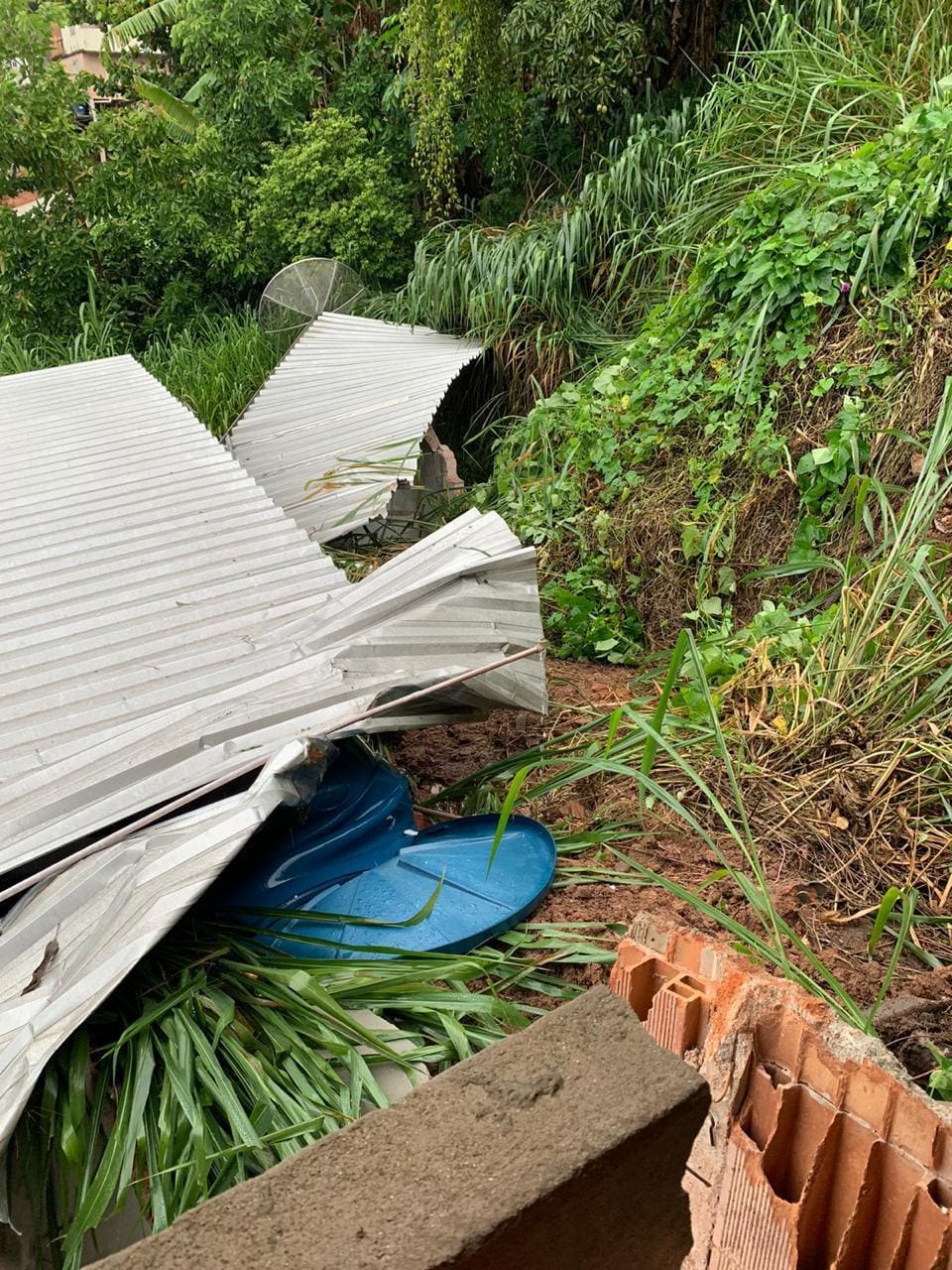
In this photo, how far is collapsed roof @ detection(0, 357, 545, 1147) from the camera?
220 centimetres

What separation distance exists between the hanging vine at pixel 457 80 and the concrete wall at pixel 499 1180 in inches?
323

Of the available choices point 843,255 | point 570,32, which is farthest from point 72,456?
point 570,32

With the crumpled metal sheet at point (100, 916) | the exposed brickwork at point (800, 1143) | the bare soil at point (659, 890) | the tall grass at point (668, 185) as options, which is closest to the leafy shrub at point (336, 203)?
the tall grass at point (668, 185)

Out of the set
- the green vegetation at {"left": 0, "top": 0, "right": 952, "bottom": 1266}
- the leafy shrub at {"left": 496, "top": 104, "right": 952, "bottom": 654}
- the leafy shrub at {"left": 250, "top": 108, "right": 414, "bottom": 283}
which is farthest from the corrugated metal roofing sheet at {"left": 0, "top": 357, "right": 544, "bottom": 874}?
the leafy shrub at {"left": 250, "top": 108, "right": 414, "bottom": 283}

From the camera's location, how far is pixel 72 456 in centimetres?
510

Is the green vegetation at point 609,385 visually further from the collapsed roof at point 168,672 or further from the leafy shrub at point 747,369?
the collapsed roof at point 168,672

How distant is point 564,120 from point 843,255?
4.37 meters

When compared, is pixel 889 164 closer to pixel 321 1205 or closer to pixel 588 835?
pixel 588 835

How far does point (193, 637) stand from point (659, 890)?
5.51 ft

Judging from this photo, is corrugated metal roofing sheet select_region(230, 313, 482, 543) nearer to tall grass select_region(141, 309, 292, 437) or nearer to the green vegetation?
tall grass select_region(141, 309, 292, 437)

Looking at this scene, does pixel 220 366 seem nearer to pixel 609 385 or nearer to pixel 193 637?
pixel 609 385

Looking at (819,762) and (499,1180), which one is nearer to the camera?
(499,1180)

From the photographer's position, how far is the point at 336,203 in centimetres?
1043

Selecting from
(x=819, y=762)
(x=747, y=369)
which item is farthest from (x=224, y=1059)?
→ (x=747, y=369)
